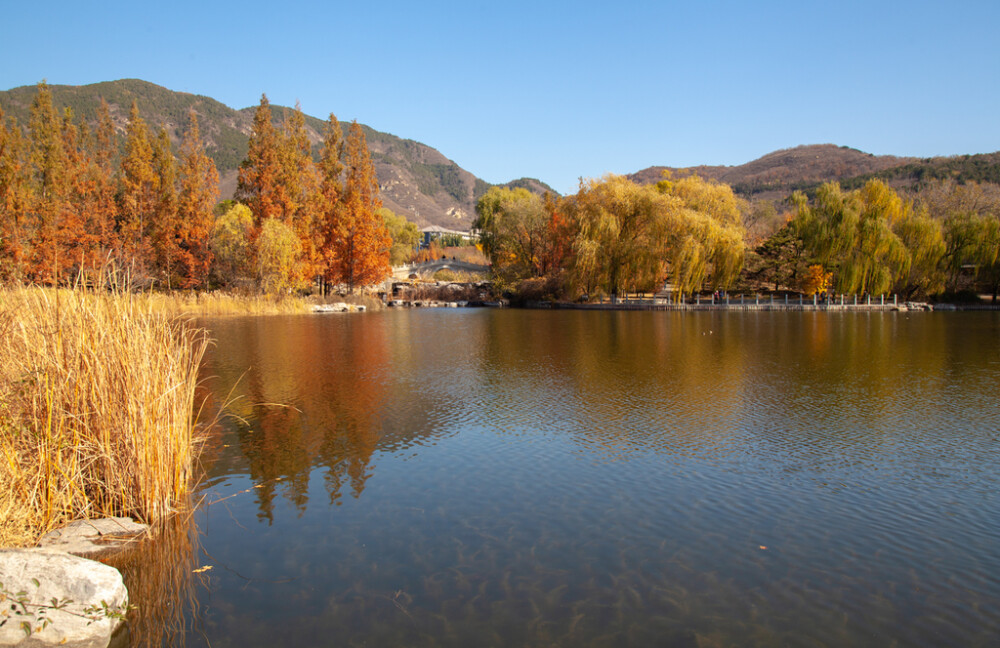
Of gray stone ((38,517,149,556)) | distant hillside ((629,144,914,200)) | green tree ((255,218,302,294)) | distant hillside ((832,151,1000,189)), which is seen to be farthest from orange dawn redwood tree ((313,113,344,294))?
distant hillside ((629,144,914,200))

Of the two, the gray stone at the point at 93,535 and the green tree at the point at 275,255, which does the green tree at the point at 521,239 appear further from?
the gray stone at the point at 93,535

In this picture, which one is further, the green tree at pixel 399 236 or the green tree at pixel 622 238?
the green tree at pixel 399 236

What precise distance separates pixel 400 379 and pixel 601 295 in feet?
111

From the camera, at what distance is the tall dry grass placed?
5117 mm

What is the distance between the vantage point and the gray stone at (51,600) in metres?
3.82

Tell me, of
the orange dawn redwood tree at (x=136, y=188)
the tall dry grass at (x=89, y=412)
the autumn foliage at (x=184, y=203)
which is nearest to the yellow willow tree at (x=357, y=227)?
the autumn foliage at (x=184, y=203)

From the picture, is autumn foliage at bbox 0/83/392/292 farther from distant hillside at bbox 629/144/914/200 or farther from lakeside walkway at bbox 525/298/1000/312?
distant hillside at bbox 629/144/914/200

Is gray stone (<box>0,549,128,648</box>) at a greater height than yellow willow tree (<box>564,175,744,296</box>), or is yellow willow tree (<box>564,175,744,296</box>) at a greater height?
yellow willow tree (<box>564,175,744,296</box>)

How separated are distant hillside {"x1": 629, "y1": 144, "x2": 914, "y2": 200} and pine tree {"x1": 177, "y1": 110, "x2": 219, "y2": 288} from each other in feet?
352

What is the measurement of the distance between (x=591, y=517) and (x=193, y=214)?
3875 centimetres

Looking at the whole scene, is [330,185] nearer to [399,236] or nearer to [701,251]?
[701,251]

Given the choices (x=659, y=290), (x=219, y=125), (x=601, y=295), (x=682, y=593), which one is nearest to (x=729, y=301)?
(x=659, y=290)

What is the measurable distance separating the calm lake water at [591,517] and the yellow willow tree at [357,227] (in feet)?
109

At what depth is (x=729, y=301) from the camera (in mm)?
44469
